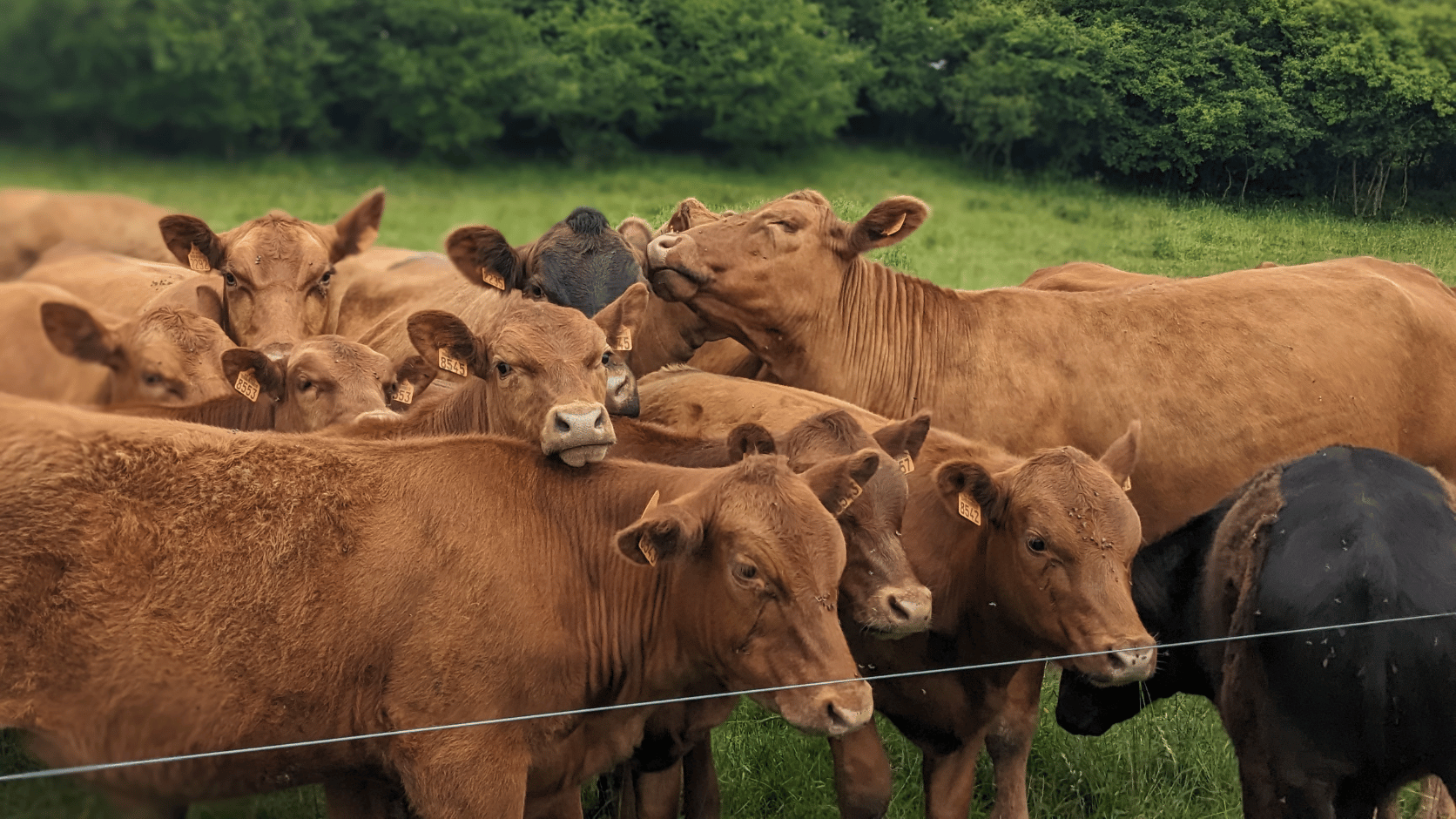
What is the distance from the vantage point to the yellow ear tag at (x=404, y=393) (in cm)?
628

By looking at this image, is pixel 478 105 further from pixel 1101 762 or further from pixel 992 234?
pixel 1101 762

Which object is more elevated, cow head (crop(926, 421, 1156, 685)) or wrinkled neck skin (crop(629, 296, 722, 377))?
cow head (crop(926, 421, 1156, 685))

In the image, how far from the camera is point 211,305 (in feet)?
22.9

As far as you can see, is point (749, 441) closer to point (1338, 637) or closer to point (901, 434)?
point (901, 434)

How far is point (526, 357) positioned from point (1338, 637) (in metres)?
3.14

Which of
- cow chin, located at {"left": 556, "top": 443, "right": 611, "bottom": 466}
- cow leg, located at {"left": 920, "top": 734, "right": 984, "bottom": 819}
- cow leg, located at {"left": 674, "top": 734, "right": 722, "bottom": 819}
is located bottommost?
cow leg, located at {"left": 674, "top": 734, "right": 722, "bottom": 819}

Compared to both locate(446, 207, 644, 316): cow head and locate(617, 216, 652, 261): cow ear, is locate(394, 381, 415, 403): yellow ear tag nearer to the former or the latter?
locate(446, 207, 644, 316): cow head

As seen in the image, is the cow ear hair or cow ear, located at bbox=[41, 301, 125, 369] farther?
the cow ear hair

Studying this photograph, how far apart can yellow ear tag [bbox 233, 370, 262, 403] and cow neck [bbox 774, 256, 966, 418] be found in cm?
273

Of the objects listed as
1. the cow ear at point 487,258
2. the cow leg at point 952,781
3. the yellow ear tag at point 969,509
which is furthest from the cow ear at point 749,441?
the cow ear at point 487,258

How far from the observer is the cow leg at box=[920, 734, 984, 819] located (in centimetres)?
567

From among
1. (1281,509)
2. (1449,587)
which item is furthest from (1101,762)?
(1449,587)

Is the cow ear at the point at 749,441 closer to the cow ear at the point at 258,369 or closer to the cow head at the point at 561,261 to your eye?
the cow head at the point at 561,261

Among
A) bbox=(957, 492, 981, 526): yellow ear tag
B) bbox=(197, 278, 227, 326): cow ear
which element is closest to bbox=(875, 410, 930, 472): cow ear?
bbox=(957, 492, 981, 526): yellow ear tag
